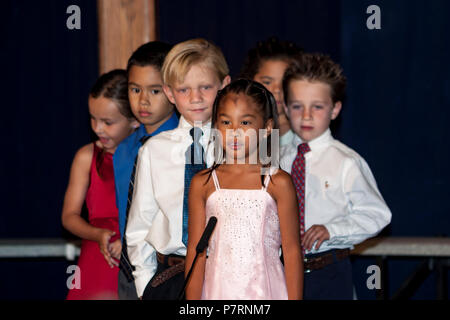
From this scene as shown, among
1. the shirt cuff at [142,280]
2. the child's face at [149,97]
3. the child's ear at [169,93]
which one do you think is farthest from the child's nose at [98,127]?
the shirt cuff at [142,280]

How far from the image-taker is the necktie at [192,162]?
7.21ft

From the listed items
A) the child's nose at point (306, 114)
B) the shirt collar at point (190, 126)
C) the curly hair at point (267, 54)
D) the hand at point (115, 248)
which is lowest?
the hand at point (115, 248)

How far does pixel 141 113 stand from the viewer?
8.17 feet

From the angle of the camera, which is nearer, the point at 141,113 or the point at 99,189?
the point at 141,113

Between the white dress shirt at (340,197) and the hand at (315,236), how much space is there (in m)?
0.04

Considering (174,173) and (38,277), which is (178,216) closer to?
(174,173)

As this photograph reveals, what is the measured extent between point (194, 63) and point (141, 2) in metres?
1.16

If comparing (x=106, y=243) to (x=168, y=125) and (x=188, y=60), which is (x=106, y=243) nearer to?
(x=168, y=125)

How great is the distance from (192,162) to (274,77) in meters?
0.83

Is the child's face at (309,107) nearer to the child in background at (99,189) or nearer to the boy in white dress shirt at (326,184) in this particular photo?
the boy in white dress shirt at (326,184)

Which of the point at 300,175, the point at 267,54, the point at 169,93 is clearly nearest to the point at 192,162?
the point at 169,93

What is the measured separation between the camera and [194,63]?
2291mm
